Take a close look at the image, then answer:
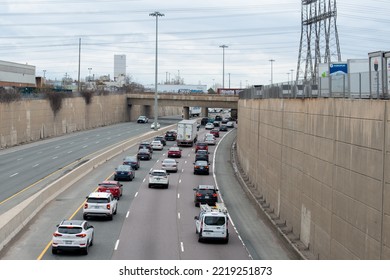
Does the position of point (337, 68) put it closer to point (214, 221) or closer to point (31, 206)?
point (214, 221)

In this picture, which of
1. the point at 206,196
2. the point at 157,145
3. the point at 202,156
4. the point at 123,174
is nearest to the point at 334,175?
the point at 206,196

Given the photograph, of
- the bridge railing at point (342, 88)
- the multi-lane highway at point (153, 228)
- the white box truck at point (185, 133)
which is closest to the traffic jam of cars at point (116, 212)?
the multi-lane highway at point (153, 228)

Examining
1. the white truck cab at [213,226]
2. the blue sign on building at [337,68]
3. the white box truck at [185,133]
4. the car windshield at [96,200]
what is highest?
the blue sign on building at [337,68]

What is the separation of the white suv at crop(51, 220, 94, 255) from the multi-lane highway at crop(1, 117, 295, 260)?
35 centimetres

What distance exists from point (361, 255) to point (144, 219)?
16.3m

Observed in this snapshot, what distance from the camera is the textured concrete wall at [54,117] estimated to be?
255 ft

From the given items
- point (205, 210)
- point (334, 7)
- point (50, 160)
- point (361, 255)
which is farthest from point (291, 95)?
point (334, 7)

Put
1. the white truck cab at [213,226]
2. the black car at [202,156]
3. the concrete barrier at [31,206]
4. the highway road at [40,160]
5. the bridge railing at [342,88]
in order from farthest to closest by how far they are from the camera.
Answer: the black car at [202,156] < the highway road at [40,160] < the white truck cab at [213,226] < the concrete barrier at [31,206] < the bridge railing at [342,88]

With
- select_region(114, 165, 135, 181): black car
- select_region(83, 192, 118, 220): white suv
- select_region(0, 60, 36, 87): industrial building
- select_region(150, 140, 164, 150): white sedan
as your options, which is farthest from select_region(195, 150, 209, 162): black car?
select_region(0, 60, 36, 87): industrial building

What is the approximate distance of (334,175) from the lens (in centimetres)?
2411

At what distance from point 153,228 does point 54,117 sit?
68054 mm

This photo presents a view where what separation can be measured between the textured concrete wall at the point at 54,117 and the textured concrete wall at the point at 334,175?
4667cm

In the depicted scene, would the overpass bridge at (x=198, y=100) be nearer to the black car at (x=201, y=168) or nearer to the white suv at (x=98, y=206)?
the black car at (x=201, y=168)

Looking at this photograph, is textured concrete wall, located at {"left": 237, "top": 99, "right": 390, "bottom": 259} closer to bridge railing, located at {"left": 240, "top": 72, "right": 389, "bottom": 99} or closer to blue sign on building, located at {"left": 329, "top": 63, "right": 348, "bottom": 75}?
bridge railing, located at {"left": 240, "top": 72, "right": 389, "bottom": 99}
